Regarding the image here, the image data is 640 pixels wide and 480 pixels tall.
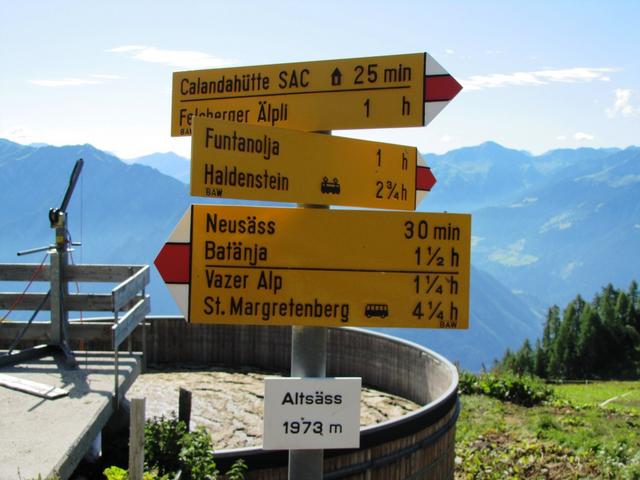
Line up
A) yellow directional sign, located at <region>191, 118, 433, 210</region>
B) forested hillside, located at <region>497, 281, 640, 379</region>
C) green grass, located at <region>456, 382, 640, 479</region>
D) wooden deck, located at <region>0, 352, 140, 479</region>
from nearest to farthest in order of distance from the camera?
yellow directional sign, located at <region>191, 118, 433, 210</region> → wooden deck, located at <region>0, 352, 140, 479</region> → green grass, located at <region>456, 382, 640, 479</region> → forested hillside, located at <region>497, 281, 640, 379</region>

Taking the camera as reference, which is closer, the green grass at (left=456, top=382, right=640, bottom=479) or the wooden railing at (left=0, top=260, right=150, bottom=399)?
the wooden railing at (left=0, top=260, right=150, bottom=399)

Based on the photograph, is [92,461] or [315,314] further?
[92,461]

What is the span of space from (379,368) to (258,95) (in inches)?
294

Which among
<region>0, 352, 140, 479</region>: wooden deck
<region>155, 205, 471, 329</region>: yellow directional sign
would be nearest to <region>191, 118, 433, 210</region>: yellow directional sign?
<region>155, 205, 471, 329</region>: yellow directional sign

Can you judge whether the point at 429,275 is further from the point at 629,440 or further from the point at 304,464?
the point at 629,440

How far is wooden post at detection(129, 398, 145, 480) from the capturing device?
4.05 meters

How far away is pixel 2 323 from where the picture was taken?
7.42m

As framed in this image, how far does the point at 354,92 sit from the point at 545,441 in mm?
9178

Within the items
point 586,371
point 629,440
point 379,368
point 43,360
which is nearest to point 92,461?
point 43,360

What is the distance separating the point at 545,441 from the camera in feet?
37.4

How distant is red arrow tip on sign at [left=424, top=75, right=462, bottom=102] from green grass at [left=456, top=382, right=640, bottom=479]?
7.06 m

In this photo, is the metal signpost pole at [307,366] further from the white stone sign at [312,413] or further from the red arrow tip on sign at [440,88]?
the red arrow tip on sign at [440,88]

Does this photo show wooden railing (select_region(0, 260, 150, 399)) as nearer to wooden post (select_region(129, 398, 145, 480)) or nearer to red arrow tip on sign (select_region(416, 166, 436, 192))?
wooden post (select_region(129, 398, 145, 480))

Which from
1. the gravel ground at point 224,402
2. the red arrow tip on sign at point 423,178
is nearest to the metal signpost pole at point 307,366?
the red arrow tip on sign at point 423,178
